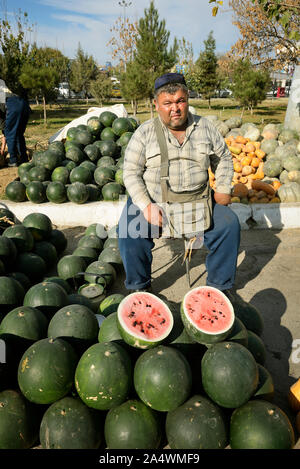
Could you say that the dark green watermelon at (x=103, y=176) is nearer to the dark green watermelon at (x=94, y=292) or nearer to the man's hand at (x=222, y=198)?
the dark green watermelon at (x=94, y=292)

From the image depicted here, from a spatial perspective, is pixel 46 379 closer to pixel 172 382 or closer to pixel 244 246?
pixel 172 382

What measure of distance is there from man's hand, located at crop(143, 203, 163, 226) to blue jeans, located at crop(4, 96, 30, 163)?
6573mm

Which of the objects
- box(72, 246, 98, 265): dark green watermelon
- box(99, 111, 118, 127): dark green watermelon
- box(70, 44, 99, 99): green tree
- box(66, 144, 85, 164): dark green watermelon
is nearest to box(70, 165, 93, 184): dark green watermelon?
box(66, 144, 85, 164): dark green watermelon

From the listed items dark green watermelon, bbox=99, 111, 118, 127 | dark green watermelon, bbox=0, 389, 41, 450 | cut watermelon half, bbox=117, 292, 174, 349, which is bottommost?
dark green watermelon, bbox=0, 389, 41, 450

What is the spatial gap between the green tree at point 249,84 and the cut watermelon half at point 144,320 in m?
20.2

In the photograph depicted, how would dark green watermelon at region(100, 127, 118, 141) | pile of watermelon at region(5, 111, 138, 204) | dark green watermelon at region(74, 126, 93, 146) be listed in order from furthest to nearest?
dark green watermelon at region(100, 127, 118, 141) < dark green watermelon at region(74, 126, 93, 146) < pile of watermelon at region(5, 111, 138, 204)

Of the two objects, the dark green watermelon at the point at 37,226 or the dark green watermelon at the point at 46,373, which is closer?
the dark green watermelon at the point at 46,373

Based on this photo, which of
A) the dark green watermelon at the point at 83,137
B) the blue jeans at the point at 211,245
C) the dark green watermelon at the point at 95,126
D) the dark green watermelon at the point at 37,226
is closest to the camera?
the blue jeans at the point at 211,245

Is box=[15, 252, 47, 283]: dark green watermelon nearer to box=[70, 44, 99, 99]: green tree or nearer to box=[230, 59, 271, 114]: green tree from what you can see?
box=[230, 59, 271, 114]: green tree

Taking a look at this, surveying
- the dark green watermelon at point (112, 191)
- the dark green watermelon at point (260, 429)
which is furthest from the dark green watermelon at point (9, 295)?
the dark green watermelon at point (112, 191)

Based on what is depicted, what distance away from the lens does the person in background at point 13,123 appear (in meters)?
8.43

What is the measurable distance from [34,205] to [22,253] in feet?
6.47

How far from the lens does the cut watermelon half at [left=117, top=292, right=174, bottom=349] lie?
2.18 meters

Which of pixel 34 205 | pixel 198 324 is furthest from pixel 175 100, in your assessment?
pixel 34 205
